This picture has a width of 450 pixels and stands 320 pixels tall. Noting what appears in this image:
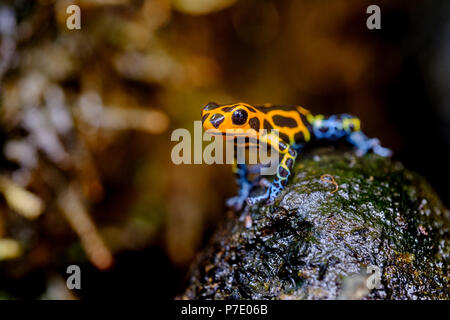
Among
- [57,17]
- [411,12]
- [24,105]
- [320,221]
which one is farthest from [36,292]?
[411,12]

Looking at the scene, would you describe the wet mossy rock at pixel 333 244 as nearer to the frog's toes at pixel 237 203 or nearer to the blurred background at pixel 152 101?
the frog's toes at pixel 237 203

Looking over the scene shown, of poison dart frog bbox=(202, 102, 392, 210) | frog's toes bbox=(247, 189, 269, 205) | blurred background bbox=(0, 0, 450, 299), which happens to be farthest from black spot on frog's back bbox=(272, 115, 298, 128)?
blurred background bbox=(0, 0, 450, 299)

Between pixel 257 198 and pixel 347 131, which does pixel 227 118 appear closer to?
pixel 257 198

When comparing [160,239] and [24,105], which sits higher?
[24,105]

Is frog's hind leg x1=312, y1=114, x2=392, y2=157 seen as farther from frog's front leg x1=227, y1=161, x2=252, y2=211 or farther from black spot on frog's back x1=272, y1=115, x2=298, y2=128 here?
frog's front leg x1=227, y1=161, x2=252, y2=211

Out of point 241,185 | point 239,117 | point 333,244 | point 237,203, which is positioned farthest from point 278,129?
point 333,244

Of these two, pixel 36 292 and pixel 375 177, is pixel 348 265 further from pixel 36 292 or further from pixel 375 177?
pixel 36 292
